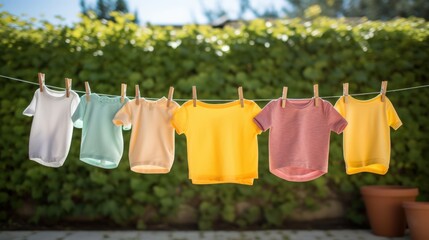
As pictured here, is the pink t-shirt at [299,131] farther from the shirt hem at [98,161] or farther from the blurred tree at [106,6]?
the blurred tree at [106,6]

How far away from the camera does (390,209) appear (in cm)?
476

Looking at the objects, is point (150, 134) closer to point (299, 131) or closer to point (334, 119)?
point (299, 131)

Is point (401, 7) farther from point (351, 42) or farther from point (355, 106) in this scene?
point (355, 106)

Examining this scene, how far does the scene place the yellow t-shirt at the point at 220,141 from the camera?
3.35 metres

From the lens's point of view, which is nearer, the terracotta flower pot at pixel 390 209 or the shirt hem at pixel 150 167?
the shirt hem at pixel 150 167

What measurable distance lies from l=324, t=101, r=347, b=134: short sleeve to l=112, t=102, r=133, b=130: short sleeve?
144 centimetres

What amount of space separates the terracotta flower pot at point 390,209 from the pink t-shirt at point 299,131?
71.0 inches

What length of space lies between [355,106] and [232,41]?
2.03 m

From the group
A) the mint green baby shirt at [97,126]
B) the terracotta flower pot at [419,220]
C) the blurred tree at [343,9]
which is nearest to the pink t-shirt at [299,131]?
the mint green baby shirt at [97,126]

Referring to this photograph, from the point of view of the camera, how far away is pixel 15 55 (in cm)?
506

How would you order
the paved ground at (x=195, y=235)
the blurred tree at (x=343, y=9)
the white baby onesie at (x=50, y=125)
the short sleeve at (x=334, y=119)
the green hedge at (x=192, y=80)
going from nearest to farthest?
the short sleeve at (x=334, y=119) → the white baby onesie at (x=50, y=125) → the paved ground at (x=195, y=235) → the green hedge at (x=192, y=80) → the blurred tree at (x=343, y=9)

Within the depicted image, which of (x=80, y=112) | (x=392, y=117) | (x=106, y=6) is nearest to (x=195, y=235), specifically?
(x=80, y=112)

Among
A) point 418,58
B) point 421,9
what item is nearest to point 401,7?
point 421,9

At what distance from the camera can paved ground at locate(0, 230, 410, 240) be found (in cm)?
473
